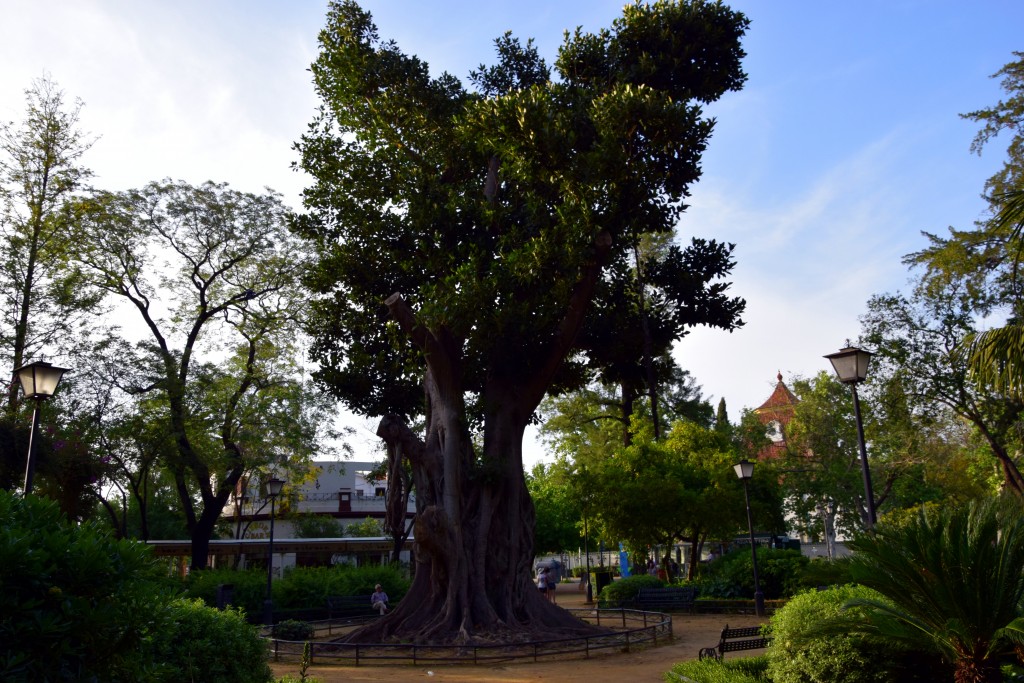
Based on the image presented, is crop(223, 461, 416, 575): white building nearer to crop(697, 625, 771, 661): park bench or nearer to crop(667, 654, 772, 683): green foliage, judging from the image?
crop(697, 625, 771, 661): park bench

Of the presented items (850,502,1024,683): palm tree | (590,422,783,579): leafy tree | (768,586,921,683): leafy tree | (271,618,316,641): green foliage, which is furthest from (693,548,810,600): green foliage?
(850,502,1024,683): palm tree

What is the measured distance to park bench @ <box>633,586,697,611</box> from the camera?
25547mm

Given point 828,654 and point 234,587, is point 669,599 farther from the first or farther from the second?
point 828,654

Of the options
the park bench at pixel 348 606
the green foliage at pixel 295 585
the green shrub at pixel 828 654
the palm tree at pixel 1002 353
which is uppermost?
the palm tree at pixel 1002 353

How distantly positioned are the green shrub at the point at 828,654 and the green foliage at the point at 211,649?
5.93 metres

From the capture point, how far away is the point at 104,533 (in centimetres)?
549

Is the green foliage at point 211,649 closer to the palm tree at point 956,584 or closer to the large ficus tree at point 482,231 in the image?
the palm tree at point 956,584

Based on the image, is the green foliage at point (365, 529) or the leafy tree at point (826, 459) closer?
the leafy tree at point (826, 459)

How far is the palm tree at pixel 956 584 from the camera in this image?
781cm

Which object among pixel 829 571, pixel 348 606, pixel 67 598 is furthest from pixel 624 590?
pixel 67 598

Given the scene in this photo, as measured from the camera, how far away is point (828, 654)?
881 cm

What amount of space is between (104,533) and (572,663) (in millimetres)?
11366

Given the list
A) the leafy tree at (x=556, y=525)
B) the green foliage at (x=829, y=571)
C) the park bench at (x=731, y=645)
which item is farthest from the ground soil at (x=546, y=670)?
the leafy tree at (x=556, y=525)

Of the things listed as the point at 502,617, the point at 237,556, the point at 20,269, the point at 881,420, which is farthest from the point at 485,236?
the point at 237,556
